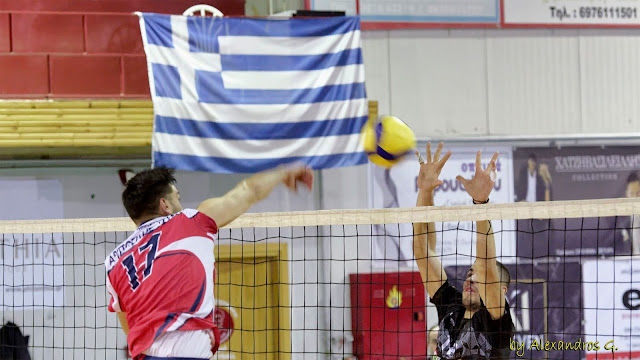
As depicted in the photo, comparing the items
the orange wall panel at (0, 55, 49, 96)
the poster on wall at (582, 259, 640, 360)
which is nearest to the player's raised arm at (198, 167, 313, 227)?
the orange wall panel at (0, 55, 49, 96)

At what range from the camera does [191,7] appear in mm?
10094

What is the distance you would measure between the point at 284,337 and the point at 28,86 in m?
3.94

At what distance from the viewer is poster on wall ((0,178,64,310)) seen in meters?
9.43

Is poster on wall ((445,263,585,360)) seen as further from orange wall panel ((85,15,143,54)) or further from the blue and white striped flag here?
orange wall panel ((85,15,143,54))

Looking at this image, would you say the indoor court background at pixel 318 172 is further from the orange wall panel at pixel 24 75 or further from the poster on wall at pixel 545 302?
the poster on wall at pixel 545 302

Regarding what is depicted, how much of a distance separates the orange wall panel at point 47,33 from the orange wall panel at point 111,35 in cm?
11

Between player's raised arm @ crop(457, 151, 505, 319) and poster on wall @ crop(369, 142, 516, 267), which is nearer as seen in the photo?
player's raised arm @ crop(457, 151, 505, 319)

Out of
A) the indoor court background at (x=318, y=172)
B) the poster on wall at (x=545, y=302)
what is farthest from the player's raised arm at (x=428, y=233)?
the poster on wall at (x=545, y=302)

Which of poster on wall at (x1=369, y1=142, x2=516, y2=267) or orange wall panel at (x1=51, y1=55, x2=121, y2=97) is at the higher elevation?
orange wall panel at (x1=51, y1=55, x2=121, y2=97)

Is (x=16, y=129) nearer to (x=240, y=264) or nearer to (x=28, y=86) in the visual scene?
(x=28, y=86)

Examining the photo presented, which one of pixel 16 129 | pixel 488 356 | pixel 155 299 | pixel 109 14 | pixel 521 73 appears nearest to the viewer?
pixel 155 299

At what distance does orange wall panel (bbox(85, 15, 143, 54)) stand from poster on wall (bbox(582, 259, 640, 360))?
589cm

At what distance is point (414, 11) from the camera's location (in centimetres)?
1052

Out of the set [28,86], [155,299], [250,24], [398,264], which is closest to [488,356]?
[155,299]
